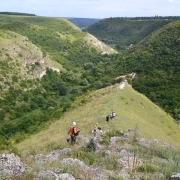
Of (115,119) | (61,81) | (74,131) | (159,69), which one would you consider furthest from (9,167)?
(61,81)

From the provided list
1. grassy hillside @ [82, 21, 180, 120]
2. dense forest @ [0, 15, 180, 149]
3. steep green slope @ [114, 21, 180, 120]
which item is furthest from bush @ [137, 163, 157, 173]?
steep green slope @ [114, 21, 180, 120]

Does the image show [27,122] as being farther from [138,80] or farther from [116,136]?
[138,80]

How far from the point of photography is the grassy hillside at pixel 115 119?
2706cm

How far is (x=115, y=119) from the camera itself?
28828mm

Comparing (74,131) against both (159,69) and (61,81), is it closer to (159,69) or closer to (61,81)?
(159,69)

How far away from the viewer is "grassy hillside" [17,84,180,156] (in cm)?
2706

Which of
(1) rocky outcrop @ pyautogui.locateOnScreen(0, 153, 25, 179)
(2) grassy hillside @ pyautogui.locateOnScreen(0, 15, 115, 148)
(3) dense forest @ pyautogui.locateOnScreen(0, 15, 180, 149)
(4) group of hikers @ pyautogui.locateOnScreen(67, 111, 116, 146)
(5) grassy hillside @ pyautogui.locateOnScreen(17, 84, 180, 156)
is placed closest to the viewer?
(1) rocky outcrop @ pyautogui.locateOnScreen(0, 153, 25, 179)

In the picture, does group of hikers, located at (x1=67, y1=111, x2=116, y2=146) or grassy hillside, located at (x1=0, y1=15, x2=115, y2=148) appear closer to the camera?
group of hikers, located at (x1=67, y1=111, x2=116, y2=146)

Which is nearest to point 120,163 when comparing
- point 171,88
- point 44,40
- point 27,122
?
point 27,122

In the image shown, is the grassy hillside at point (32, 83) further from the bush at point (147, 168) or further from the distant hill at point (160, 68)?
the bush at point (147, 168)

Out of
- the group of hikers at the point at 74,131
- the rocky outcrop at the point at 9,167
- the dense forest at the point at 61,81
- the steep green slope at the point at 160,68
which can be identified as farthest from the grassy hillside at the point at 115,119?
the steep green slope at the point at 160,68

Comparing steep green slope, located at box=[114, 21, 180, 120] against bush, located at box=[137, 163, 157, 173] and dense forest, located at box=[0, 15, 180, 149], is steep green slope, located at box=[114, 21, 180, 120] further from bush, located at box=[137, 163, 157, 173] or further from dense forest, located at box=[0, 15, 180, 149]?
bush, located at box=[137, 163, 157, 173]

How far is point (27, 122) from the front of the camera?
4541cm

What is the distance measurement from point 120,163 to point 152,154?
3826mm
